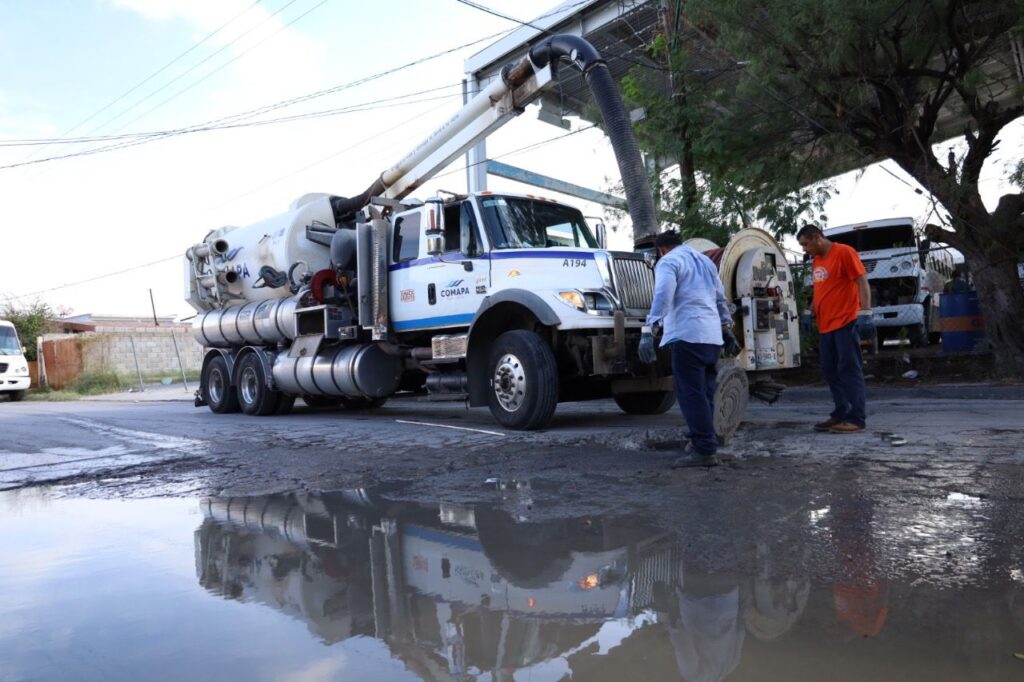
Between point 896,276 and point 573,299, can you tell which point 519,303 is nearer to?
point 573,299

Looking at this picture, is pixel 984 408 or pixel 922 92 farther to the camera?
pixel 922 92

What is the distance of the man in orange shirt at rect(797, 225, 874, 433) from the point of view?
6211 millimetres

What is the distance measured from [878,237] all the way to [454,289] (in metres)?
12.2

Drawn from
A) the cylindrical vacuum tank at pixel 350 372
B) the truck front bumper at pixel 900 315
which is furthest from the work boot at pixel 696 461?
the truck front bumper at pixel 900 315

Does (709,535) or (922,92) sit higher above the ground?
(922,92)

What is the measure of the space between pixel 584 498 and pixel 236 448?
14.1 feet

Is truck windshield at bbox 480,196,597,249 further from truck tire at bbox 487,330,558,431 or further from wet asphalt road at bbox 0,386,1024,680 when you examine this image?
wet asphalt road at bbox 0,386,1024,680

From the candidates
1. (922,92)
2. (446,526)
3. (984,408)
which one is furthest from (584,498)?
(922,92)

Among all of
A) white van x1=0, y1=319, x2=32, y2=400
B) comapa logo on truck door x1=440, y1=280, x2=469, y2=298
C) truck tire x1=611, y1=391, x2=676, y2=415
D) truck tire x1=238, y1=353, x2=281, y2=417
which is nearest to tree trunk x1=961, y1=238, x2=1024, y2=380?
truck tire x1=611, y1=391, x2=676, y2=415

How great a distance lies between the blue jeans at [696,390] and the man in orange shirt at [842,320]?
1532 millimetres

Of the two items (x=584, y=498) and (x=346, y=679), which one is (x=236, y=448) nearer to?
(x=584, y=498)

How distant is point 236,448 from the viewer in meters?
7.61

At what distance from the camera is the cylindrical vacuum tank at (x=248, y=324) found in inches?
456

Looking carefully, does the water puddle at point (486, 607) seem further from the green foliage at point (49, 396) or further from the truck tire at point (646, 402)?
the green foliage at point (49, 396)
